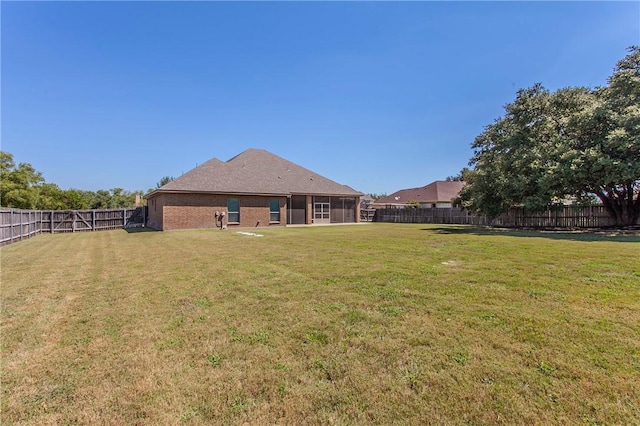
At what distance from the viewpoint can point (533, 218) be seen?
20.6m

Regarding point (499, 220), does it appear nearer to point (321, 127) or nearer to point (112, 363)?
point (321, 127)

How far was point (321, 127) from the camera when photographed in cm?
2566

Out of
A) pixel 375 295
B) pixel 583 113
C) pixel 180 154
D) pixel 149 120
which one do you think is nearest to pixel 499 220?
pixel 583 113

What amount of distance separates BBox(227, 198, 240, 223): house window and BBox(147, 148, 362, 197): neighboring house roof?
750mm

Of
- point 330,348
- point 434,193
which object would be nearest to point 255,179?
point 330,348

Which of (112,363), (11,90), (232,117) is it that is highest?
(232,117)

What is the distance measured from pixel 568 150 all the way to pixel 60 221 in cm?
2940

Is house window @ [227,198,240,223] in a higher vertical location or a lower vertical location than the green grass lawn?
higher

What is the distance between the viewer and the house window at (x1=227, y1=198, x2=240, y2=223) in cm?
2130

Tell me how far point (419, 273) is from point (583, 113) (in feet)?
49.0

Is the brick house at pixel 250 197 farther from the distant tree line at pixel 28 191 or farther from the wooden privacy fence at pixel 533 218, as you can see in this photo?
the distant tree line at pixel 28 191

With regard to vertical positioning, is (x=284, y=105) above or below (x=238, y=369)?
above

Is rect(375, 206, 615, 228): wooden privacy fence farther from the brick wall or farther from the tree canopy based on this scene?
the brick wall

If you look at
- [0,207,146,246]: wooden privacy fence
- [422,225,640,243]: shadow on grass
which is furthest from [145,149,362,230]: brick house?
[422,225,640,243]: shadow on grass
